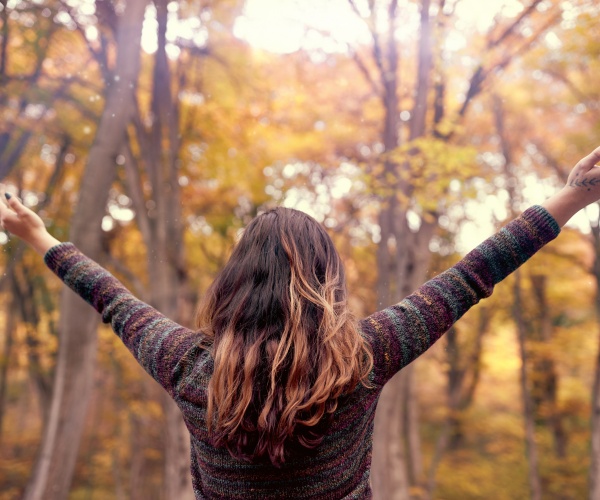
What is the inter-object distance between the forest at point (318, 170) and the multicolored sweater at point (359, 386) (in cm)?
62

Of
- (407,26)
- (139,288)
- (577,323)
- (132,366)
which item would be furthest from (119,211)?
(577,323)

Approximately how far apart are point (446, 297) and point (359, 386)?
30 cm

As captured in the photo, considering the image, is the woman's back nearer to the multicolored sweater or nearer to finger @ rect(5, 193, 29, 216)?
the multicolored sweater

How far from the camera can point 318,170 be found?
9188 millimetres

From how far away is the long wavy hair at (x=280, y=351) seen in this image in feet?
3.84

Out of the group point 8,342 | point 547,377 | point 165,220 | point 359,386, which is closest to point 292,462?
point 359,386

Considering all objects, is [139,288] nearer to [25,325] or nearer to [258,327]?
[258,327]

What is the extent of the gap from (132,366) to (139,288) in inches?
274

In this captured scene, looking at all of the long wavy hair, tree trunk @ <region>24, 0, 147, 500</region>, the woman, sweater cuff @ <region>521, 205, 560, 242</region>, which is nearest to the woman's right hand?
the woman

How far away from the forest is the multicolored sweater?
623 mm

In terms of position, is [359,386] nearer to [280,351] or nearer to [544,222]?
[280,351]

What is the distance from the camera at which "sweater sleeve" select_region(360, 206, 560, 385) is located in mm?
1246

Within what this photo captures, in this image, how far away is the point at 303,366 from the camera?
3.87 feet

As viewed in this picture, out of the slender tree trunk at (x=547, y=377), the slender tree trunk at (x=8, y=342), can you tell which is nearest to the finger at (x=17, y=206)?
the slender tree trunk at (x=8, y=342)
